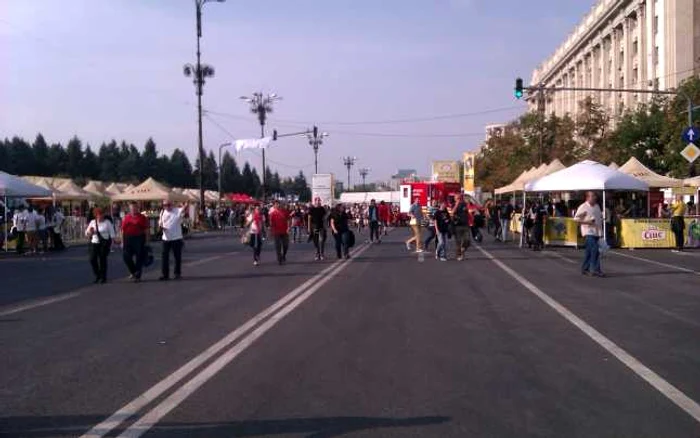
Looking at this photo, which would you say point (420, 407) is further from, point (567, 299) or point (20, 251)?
point (20, 251)

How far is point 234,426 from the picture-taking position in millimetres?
6039

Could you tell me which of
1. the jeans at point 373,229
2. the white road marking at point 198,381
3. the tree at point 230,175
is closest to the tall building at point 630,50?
the jeans at point 373,229

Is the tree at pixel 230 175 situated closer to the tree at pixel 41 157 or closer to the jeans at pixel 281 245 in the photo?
the tree at pixel 41 157

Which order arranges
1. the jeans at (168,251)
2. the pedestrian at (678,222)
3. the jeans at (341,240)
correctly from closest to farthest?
the jeans at (168,251)
the jeans at (341,240)
the pedestrian at (678,222)

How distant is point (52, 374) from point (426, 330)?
462 cm

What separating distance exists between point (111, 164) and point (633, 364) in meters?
112

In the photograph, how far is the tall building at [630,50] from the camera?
51.1 m

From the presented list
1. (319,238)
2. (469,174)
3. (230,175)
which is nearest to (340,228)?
(319,238)

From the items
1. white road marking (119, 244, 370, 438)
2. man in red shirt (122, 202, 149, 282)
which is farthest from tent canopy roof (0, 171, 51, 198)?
white road marking (119, 244, 370, 438)

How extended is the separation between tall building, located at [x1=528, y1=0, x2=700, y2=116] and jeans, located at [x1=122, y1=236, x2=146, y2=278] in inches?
1653

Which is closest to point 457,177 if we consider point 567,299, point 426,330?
point 567,299

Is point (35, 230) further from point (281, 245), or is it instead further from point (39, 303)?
point (39, 303)

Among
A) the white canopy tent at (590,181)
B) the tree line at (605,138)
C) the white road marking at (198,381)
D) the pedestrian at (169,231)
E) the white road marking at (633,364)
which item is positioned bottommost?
the white road marking at (633,364)

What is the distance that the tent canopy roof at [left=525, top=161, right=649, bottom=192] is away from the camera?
2628 cm
